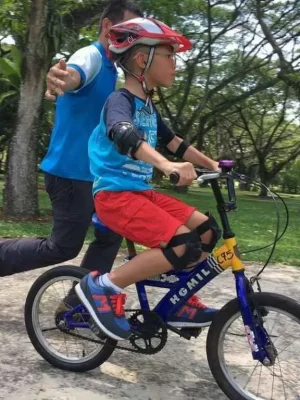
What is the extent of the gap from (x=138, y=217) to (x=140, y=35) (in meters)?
0.90

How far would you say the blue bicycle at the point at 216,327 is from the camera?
2.54 m

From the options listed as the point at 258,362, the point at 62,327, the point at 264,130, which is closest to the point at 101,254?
the point at 62,327

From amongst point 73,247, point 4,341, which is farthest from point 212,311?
point 4,341

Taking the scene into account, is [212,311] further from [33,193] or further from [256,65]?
[256,65]

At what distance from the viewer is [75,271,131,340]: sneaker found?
2.70 metres

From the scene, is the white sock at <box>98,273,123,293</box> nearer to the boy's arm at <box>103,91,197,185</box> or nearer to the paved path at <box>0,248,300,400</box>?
the paved path at <box>0,248,300,400</box>

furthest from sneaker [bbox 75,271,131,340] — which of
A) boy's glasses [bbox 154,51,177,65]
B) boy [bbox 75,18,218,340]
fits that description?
boy's glasses [bbox 154,51,177,65]

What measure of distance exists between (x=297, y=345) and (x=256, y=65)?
20975 mm

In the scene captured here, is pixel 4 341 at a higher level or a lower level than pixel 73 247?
lower

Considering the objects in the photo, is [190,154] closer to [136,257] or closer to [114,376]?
[136,257]

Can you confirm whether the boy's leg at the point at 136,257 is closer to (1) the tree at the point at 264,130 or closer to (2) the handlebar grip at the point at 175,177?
(2) the handlebar grip at the point at 175,177

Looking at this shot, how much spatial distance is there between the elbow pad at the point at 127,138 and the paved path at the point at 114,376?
124 centimetres

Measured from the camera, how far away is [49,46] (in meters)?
8.25

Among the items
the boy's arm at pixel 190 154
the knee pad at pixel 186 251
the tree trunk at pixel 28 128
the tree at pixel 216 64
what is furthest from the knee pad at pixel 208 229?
the tree at pixel 216 64
